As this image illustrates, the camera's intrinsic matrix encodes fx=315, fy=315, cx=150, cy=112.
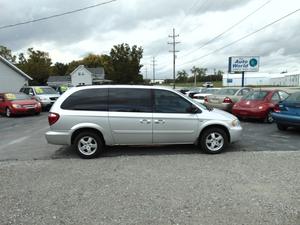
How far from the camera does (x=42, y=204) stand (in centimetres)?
454

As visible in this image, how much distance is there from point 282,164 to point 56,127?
193 inches

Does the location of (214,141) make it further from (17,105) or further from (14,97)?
(14,97)

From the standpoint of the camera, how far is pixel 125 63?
201 feet

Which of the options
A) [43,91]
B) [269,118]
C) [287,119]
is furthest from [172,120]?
[43,91]

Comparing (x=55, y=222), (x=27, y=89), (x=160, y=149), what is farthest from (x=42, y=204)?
(x=27, y=89)

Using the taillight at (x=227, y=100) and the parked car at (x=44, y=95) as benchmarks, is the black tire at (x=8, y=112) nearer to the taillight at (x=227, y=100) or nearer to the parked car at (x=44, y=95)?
the parked car at (x=44, y=95)

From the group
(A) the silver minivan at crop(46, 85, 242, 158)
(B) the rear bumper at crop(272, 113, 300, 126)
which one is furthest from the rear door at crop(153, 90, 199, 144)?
(B) the rear bumper at crop(272, 113, 300, 126)

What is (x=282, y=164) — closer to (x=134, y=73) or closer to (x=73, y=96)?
(x=73, y=96)

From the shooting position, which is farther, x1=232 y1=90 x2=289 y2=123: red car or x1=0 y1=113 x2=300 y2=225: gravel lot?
x1=232 y1=90 x2=289 y2=123: red car

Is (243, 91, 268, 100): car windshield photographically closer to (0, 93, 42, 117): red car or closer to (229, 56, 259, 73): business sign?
(0, 93, 42, 117): red car

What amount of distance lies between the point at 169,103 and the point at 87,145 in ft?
6.95

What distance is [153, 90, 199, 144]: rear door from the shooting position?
7.25 metres

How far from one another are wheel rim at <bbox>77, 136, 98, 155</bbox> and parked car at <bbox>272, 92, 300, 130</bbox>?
6056 millimetres

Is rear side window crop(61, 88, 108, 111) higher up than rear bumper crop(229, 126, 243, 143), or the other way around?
rear side window crop(61, 88, 108, 111)
